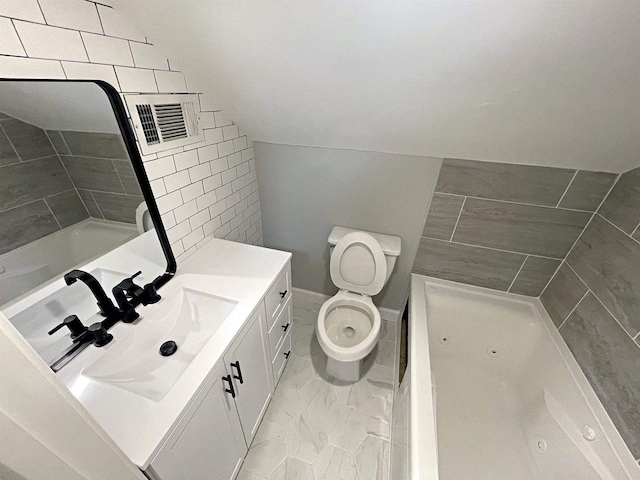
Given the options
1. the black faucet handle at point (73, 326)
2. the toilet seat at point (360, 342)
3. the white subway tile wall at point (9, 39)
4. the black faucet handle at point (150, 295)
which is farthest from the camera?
the toilet seat at point (360, 342)

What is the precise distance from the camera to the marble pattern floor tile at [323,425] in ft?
4.24

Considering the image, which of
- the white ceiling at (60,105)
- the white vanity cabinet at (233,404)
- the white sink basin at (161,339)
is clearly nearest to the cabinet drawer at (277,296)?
the white vanity cabinet at (233,404)

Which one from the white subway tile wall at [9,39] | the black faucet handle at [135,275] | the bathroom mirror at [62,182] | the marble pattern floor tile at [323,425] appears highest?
the white subway tile wall at [9,39]

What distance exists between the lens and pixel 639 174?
1120 mm

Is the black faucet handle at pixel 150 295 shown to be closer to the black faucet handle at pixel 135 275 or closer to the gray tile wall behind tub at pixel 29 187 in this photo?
the black faucet handle at pixel 135 275

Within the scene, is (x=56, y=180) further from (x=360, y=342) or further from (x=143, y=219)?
(x=360, y=342)

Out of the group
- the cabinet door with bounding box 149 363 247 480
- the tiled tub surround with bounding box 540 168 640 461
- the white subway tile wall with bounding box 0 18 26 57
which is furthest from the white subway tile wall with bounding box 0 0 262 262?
the tiled tub surround with bounding box 540 168 640 461

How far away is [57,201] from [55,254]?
164 millimetres

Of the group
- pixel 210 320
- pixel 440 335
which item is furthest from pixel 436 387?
pixel 210 320

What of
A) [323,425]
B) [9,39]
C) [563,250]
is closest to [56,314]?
[9,39]

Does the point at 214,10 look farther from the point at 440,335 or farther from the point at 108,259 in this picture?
the point at 440,335

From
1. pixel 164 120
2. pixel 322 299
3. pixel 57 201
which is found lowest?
pixel 322 299

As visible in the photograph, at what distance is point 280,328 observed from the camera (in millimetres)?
1506

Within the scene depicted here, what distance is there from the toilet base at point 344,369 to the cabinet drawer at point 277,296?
1.55 ft
